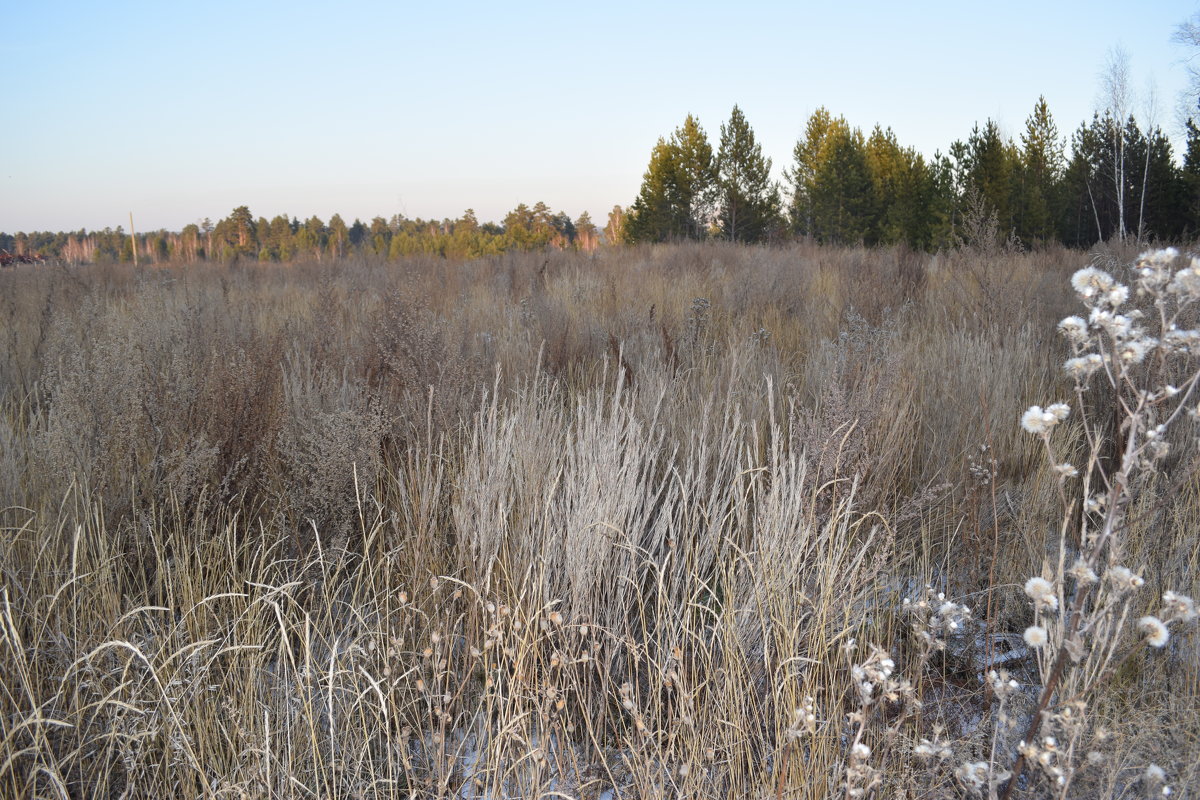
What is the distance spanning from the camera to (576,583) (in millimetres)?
2016

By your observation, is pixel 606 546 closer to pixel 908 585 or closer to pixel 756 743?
pixel 756 743

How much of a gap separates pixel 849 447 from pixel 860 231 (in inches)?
1237

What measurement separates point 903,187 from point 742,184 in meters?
6.85

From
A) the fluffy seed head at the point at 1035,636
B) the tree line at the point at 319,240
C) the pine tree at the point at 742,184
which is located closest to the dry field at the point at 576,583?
the fluffy seed head at the point at 1035,636

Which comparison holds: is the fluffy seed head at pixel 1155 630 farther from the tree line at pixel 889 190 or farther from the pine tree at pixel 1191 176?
the pine tree at pixel 1191 176

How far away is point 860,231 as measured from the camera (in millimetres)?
31578

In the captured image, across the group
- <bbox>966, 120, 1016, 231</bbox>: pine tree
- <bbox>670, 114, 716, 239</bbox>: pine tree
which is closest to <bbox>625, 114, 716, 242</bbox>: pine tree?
<bbox>670, 114, 716, 239</bbox>: pine tree

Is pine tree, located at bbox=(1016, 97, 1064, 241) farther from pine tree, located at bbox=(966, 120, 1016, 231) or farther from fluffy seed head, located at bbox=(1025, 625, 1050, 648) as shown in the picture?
fluffy seed head, located at bbox=(1025, 625, 1050, 648)

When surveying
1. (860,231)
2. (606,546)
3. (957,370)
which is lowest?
(606,546)

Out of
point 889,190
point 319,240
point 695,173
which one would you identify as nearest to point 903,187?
point 889,190

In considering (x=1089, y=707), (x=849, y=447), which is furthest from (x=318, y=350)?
(x=1089, y=707)

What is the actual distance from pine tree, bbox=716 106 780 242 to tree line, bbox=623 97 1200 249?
0.14ft

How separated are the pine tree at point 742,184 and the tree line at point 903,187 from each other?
0.04 m

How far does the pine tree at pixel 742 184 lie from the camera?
104ft
